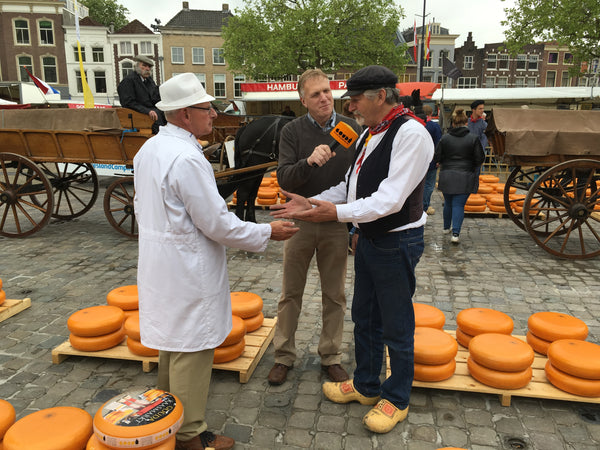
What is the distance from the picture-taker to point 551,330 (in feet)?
11.1

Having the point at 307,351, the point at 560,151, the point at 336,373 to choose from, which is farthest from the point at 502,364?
the point at 560,151

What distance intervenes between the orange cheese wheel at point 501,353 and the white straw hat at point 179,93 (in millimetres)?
2461

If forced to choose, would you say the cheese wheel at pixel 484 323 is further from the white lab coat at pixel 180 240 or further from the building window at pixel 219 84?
the building window at pixel 219 84

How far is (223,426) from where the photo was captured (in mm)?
2834

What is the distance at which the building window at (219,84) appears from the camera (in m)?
43.4

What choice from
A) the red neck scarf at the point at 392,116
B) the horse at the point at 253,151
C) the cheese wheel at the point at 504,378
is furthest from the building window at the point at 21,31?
the cheese wheel at the point at 504,378

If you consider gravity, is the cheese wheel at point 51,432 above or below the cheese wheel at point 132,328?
above

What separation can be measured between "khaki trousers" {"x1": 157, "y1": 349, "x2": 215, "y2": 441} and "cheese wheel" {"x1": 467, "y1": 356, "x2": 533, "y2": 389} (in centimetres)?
187

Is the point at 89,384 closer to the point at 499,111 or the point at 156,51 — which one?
the point at 499,111

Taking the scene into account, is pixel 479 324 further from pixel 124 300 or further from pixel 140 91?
pixel 140 91

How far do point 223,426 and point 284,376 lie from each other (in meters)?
0.63

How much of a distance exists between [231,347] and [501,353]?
6.29 feet

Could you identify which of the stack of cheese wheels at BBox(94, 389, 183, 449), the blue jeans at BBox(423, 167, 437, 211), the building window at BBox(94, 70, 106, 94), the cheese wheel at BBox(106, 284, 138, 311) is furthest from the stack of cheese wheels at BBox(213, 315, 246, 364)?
the building window at BBox(94, 70, 106, 94)

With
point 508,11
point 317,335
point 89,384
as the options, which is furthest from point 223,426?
point 508,11
